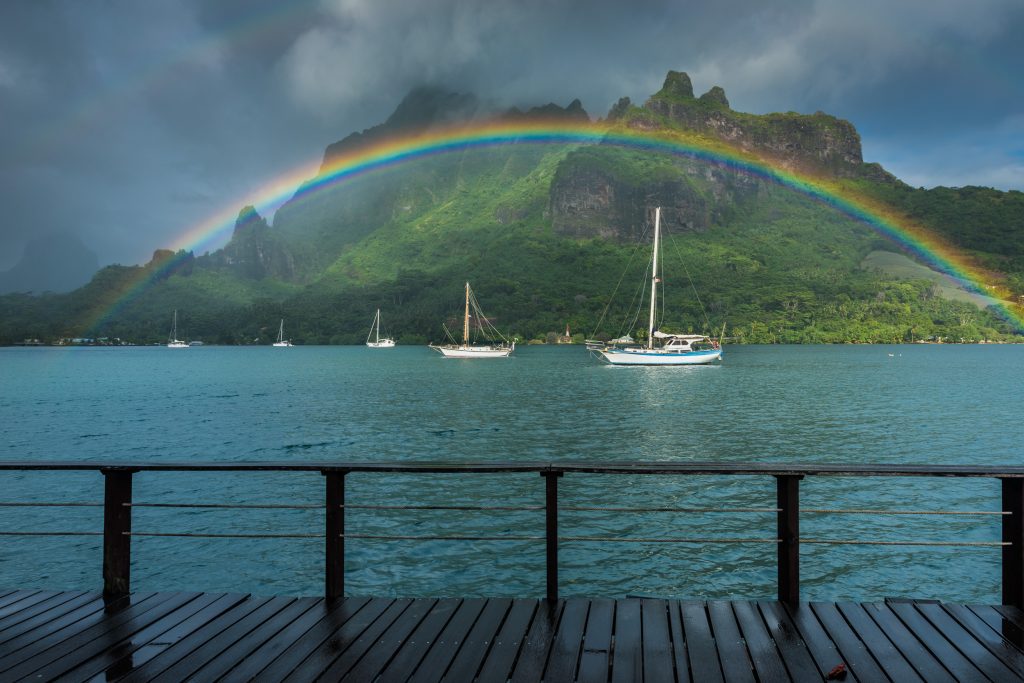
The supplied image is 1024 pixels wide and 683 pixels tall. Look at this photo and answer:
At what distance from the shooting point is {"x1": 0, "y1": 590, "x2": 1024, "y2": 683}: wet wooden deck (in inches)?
152

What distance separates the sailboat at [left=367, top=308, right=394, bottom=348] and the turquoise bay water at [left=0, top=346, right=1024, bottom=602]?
119 metres

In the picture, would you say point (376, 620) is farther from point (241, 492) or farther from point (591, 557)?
point (241, 492)

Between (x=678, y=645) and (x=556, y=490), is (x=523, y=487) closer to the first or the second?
(x=556, y=490)

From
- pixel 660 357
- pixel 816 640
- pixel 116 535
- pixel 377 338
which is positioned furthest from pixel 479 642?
pixel 377 338

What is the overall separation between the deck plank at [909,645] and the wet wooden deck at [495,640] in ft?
0.04

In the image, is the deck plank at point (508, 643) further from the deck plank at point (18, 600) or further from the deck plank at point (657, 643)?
the deck plank at point (18, 600)

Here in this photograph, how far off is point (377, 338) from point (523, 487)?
162310 millimetres

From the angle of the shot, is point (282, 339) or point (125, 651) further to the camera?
point (282, 339)

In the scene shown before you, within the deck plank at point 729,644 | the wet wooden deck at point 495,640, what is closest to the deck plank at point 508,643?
the wet wooden deck at point 495,640

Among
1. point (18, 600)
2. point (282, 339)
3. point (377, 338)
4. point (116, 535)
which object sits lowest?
point (18, 600)

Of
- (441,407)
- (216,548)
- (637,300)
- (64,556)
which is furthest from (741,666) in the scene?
(637,300)

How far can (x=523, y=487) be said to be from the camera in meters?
18.0

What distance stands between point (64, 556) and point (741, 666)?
14342 millimetres

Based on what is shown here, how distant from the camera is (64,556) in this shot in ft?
43.3
